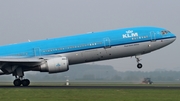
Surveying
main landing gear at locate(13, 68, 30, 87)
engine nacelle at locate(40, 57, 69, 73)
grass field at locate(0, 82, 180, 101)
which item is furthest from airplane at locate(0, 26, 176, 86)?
grass field at locate(0, 82, 180, 101)

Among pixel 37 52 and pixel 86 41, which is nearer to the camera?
pixel 86 41

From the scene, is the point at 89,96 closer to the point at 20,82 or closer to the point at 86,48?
the point at 86,48

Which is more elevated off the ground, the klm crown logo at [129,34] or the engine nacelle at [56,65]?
the klm crown logo at [129,34]

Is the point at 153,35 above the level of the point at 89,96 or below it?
above

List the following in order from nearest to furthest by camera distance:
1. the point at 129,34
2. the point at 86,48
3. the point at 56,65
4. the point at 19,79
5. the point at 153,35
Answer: the point at 56,65 → the point at 19,79 → the point at 86,48 → the point at 129,34 → the point at 153,35

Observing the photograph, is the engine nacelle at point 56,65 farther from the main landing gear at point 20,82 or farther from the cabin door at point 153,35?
the cabin door at point 153,35

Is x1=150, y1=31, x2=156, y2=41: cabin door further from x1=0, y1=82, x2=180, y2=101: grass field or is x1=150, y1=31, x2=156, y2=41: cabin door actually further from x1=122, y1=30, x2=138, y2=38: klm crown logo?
x1=0, y1=82, x2=180, y2=101: grass field

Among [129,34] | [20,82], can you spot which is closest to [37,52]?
[20,82]

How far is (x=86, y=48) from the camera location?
39656mm

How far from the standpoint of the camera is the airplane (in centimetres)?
3928

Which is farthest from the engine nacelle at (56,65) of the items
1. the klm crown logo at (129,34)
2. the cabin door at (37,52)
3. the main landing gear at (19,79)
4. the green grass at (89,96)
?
the green grass at (89,96)

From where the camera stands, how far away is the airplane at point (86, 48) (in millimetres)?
39281

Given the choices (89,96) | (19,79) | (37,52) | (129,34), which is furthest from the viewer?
(37,52)

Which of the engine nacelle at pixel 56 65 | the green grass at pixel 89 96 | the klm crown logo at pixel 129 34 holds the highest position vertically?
the klm crown logo at pixel 129 34
